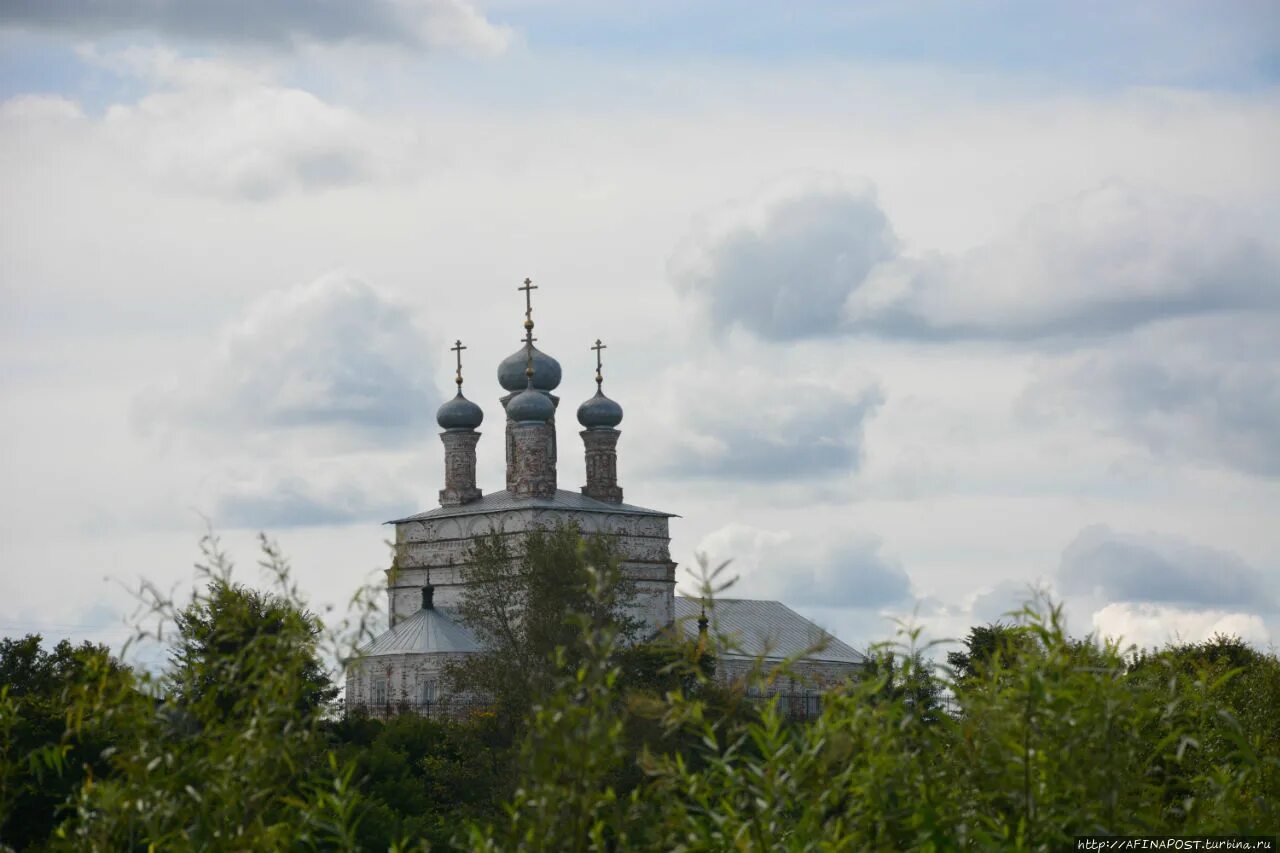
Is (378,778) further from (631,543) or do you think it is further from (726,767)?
(631,543)

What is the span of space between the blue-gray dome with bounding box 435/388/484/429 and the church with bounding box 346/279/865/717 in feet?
0.10

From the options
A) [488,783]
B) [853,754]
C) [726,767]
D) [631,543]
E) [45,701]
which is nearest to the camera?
[726,767]

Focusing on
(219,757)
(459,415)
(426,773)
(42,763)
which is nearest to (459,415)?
(459,415)

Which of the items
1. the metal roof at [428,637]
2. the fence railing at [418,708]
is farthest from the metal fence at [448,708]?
the metal roof at [428,637]

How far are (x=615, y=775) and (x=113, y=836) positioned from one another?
1869 cm

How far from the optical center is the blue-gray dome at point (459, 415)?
57.6 metres

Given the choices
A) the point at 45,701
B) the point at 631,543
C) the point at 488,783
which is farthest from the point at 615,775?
the point at 631,543

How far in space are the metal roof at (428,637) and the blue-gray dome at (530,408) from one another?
6.28 m

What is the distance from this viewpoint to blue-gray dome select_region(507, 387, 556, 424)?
181ft

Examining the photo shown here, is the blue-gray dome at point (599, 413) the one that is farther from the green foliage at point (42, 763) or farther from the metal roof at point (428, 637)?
the green foliage at point (42, 763)

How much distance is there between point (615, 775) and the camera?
1078 inches

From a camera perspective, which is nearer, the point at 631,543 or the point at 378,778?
the point at 378,778

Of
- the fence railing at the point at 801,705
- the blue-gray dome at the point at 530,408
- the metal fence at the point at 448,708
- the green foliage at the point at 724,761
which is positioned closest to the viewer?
the green foliage at the point at 724,761

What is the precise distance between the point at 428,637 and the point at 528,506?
4692mm
